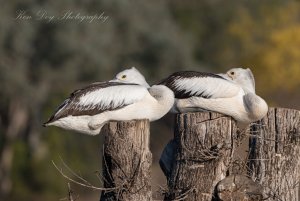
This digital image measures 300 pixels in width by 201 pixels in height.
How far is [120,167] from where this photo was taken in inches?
363

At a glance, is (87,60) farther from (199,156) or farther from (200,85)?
(199,156)

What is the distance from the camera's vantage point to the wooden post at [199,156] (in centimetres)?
913

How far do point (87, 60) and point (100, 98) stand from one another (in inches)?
917

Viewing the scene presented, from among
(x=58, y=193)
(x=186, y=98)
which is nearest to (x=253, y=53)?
(x=58, y=193)

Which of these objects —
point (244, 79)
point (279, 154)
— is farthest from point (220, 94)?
A: point (279, 154)

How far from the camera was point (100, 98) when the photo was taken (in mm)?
10578

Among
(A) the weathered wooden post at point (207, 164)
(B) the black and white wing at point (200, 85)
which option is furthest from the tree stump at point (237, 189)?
(B) the black and white wing at point (200, 85)

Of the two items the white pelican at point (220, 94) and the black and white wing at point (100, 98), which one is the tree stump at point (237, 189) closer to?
the white pelican at point (220, 94)

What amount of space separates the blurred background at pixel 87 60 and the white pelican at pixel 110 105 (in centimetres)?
2057

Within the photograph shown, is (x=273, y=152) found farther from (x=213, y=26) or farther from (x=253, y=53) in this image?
(x=213, y=26)

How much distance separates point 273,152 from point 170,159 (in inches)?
42.2

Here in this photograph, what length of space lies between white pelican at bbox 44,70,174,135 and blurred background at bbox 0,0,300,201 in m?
20.6

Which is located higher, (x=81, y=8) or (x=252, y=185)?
(x=81, y=8)

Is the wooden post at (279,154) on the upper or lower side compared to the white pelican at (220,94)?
lower
